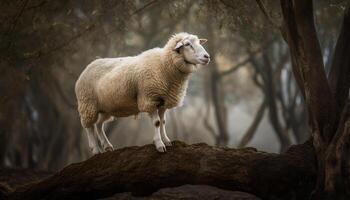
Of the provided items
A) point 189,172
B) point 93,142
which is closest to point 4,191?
point 93,142

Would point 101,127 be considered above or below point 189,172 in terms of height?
Result: above

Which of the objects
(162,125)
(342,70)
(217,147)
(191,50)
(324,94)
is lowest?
(217,147)

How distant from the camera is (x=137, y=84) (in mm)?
8344

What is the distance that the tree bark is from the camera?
773 cm

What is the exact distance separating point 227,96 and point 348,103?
24.9 meters

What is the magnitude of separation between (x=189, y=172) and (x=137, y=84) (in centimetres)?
151

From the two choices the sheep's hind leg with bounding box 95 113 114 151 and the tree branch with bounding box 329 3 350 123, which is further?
the sheep's hind leg with bounding box 95 113 114 151

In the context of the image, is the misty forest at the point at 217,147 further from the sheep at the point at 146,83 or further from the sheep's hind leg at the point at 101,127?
the sheep's hind leg at the point at 101,127

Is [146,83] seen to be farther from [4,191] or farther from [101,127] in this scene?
[4,191]

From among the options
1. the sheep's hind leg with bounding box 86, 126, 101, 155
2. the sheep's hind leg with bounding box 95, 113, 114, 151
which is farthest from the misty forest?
the sheep's hind leg with bounding box 95, 113, 114, 151

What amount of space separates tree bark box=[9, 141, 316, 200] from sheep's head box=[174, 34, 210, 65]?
124cm

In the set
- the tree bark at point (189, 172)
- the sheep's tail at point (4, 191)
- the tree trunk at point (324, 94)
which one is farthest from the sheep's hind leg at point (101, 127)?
the tree trunk at point (324, 94)

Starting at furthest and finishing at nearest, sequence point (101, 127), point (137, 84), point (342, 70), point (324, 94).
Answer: point (101, 127)
point (137, 84)
point (342, 70)
point (324, 94)

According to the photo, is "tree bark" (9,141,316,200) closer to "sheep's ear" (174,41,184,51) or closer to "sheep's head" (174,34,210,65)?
"sheep's head" (174,34,210,65)
